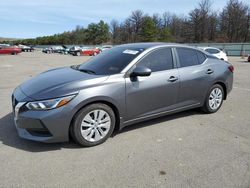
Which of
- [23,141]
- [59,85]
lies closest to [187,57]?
[59,85]

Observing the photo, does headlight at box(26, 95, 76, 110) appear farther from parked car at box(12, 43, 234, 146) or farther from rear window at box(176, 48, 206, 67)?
rear window at box(176, 48, 206, 67)

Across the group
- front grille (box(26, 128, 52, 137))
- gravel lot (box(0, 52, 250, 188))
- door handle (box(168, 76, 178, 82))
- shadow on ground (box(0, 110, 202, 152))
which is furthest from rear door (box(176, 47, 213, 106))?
front grille (box(26, 128, 52, 137))

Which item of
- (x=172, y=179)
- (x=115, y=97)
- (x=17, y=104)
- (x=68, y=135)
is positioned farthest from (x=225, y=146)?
(x=17, y=104)

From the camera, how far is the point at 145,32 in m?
72.0

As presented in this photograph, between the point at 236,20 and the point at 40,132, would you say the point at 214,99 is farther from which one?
the point at 236,20

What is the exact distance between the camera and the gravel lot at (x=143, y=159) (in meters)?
2.75

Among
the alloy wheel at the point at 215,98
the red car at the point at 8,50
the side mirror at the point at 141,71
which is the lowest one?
the alloy wheel at the point at 215,98

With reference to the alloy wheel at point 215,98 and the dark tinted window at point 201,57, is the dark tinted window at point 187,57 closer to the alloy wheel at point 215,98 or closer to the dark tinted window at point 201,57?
the dark tinted window at point 201,57

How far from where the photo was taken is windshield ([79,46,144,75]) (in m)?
3.95

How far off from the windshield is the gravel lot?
45.2 inches

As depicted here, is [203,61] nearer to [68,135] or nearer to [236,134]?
[236,134]

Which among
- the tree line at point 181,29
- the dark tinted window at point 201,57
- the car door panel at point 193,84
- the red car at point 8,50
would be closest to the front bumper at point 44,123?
the car door panel at point 193,84

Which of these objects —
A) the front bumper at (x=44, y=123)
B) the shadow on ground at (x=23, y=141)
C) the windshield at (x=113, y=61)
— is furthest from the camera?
the windshield at (x=113, y=61)

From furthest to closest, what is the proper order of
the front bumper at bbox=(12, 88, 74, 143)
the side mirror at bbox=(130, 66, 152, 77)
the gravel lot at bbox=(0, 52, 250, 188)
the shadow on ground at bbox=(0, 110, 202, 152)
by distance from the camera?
the side mirror at bbox=(130, 66, 152, 77) → the shadow on ground at bbox=(0, 110, 202, 152) → the front bumper at bbox=(12, 88, 74, 143) → the gravel lot at bbox=(0, 52, 250, 188)
